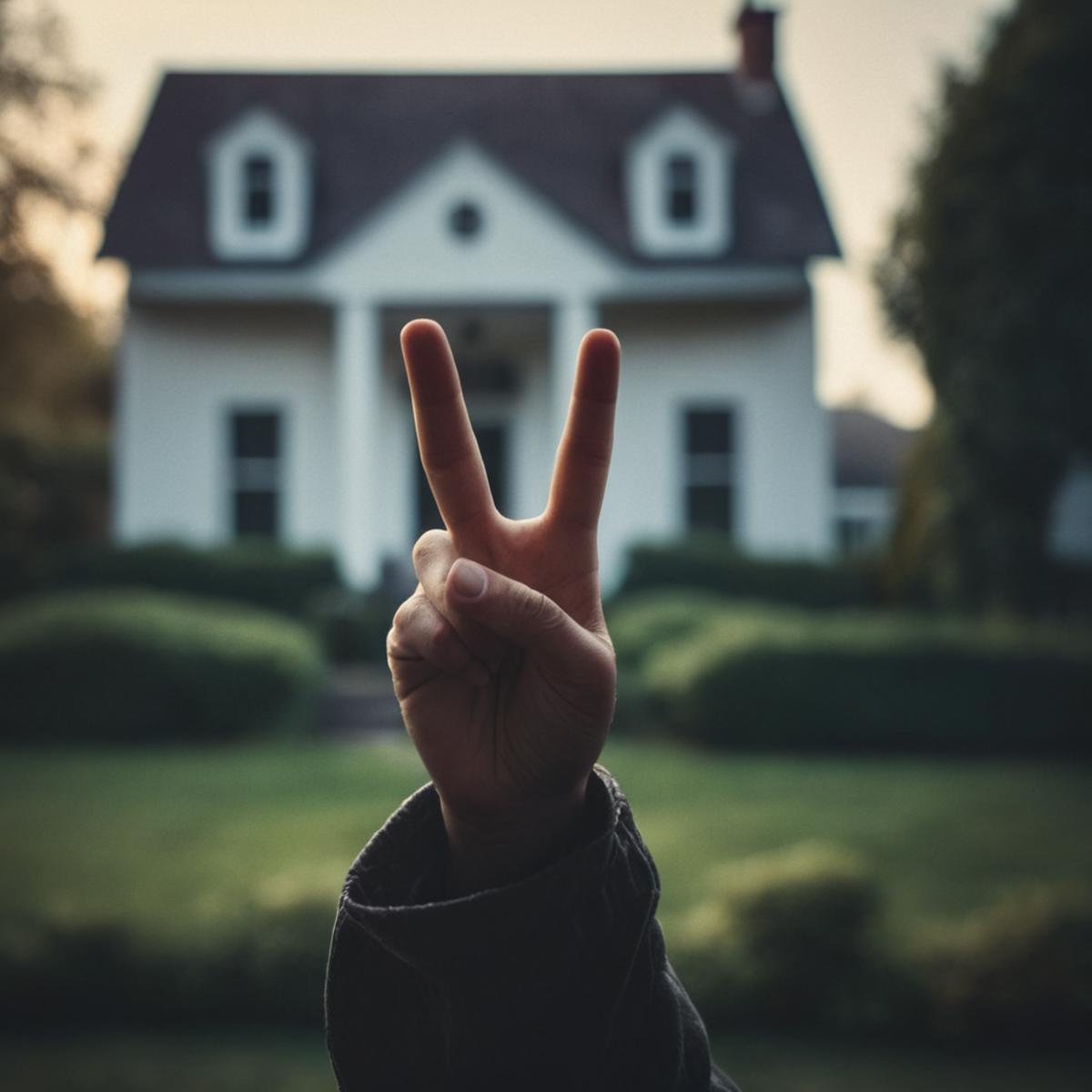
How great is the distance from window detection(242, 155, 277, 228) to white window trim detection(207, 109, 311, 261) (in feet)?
0.25

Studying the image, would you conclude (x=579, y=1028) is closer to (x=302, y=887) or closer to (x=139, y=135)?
(x=302, y=887)

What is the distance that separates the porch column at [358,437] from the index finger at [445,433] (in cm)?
1339

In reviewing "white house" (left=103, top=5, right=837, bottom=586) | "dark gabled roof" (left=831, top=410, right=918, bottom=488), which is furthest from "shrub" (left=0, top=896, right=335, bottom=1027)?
"dark gabled roof" (left=831, top=410, right=918, bottom=488)

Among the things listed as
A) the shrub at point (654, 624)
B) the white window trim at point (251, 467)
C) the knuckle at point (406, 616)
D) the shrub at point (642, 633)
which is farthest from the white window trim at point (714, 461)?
the knuckle at point (406, 616)

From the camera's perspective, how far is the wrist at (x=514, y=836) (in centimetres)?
144

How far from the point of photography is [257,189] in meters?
16.4

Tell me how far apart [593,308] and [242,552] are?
5366 mm

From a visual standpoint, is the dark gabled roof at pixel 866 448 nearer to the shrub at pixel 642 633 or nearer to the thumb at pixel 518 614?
the shrub at pixel 642 633

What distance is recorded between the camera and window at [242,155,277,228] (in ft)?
53.5

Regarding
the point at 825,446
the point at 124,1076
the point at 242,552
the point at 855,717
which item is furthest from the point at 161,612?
the point at 825,446

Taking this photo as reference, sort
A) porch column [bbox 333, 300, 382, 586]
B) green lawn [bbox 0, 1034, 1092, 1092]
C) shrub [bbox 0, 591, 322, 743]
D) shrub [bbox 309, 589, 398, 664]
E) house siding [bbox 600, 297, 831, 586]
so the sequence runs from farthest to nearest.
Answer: house siding [bbox 600, 297, 831, 586] < porch column [bbox 333, 300, 382, 586] < shrub [bbox 309, 589, 398, 664] < shrub [bbox 0, 591, 322, 743] < green lawn [bbox 0, 1034, 1092, 1092]

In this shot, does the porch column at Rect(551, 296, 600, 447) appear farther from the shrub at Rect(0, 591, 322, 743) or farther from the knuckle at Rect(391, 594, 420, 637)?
the knuckle at Rect(391, 594, 420, 637)

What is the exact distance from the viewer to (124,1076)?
4316 millimetres

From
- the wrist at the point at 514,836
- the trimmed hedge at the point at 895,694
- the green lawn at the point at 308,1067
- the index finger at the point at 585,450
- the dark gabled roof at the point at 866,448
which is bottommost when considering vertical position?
the green lawn at the point at 308,1067
